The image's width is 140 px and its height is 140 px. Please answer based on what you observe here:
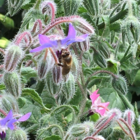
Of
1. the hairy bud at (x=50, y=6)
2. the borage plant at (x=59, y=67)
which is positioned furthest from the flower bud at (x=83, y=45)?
the hairy bud at (x=50, y=6)

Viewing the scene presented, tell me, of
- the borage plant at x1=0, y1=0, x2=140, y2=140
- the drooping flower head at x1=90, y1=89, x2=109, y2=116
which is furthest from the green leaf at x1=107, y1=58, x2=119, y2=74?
the drooping flower head at x1=90, y1=89, x2=109, y2=116

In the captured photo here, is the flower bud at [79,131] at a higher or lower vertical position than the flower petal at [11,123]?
lower

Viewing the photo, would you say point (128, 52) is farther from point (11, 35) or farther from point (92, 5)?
point (11, 35)

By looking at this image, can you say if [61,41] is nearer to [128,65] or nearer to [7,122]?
[7,122]

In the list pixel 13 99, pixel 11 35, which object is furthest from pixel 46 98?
pixel 11 35

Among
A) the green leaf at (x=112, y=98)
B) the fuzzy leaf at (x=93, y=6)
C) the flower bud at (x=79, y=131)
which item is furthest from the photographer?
the green leaf at (x=112, y=98)

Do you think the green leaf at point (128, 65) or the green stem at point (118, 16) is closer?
the green stem at point (118, 16)

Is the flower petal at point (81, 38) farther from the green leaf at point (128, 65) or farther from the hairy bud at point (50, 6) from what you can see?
the green leaf at point (128, 65)

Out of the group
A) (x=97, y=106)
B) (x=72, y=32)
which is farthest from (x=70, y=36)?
(x=97, y=106)
